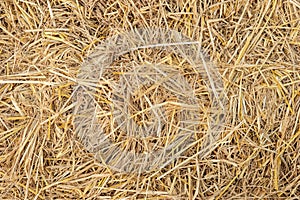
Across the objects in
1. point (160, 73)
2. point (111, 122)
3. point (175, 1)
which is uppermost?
point (175, 1)

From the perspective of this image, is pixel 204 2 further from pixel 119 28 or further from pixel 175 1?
pixel 119 28

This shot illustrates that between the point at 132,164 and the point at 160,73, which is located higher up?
the point at 160,73

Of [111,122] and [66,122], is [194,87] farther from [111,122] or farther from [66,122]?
[66,122]

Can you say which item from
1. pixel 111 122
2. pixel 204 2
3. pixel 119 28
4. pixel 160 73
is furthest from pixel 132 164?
pixel 204 2
